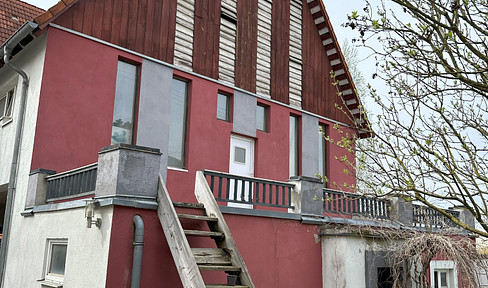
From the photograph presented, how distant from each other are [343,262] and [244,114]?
4.89m

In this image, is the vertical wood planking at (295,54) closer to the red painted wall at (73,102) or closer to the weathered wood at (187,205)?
the red painted wall at (73,102)

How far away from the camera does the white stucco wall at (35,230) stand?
5.85 meters

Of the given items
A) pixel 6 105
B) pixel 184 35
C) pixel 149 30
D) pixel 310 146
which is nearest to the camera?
pixel 149 30

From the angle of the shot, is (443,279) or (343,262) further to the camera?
(443,279)

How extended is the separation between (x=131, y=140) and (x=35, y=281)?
3.42 m

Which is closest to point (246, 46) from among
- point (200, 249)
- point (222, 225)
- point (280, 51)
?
point (280, 51)

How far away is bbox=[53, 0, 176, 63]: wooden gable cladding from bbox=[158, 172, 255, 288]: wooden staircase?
440 cm

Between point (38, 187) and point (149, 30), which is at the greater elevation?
point (149, 30)

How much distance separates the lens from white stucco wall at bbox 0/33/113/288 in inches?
230

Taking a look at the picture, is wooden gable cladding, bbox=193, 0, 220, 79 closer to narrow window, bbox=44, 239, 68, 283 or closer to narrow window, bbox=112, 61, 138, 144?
narrow window, bbox=112, 61, 138, 144

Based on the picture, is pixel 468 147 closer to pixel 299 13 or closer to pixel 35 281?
pixel 35 281

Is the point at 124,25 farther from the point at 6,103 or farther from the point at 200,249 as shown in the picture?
the point at 200,249

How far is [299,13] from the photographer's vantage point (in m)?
13.7

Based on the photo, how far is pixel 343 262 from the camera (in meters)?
8.07
